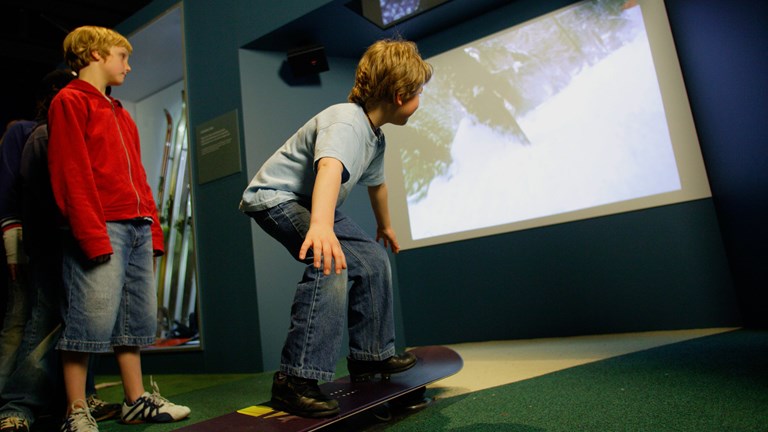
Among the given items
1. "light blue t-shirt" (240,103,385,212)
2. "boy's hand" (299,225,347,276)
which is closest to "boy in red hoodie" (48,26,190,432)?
"light blue t-shirt" (240,103,385,212)

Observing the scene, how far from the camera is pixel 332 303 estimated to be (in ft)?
3.98

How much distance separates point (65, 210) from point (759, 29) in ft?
9.21

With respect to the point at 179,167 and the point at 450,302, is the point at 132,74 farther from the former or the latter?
the point at 450,302

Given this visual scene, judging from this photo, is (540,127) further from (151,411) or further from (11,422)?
(11,422)

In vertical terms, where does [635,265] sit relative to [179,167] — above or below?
below

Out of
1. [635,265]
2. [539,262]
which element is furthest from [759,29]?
[539,262]

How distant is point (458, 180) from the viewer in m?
3.06

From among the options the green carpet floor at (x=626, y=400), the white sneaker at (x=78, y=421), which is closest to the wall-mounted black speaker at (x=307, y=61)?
the green carpet floor at (x=626, y=400)

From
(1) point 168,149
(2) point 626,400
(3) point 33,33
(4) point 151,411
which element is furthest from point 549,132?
(3) point 33,33

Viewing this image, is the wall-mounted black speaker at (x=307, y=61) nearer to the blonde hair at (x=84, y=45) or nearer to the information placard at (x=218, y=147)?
the information placard at (x=218, y=147)

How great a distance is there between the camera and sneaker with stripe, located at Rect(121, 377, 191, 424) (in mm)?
1556

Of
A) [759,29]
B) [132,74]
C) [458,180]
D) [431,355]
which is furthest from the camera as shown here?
[132,74]

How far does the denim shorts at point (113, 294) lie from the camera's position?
1377mm

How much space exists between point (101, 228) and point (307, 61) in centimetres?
193
